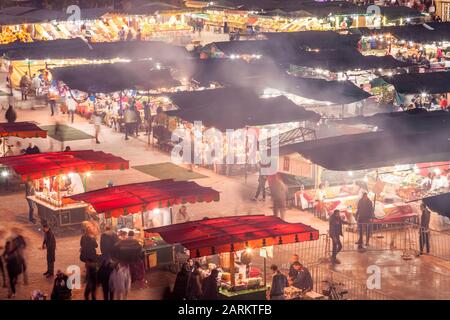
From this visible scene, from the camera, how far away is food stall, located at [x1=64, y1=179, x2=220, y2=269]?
819 inches

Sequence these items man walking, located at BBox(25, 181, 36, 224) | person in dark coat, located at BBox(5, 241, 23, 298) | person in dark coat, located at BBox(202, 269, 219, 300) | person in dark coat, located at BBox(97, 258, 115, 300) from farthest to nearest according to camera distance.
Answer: man walking, located at BBox(25, 181, 36, 224) → person in dark coat, located at BBox(5, 241, 23, 298) → person in dark coat, located at BBox(97, 258, 115, 300) → person in dark coat, located at BBox(202, 269, 219, 300)

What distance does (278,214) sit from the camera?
25141mm

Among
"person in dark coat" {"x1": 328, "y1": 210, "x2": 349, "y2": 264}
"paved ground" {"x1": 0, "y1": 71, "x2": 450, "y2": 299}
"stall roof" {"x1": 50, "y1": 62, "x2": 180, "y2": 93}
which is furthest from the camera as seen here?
"stall roof" {"x1": 50, "y1": 62, "x2": 180, "y2": 93}

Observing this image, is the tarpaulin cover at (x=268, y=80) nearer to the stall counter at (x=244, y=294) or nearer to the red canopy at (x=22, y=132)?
the red canopy at (x=22, y=132)

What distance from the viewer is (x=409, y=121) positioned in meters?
26.5

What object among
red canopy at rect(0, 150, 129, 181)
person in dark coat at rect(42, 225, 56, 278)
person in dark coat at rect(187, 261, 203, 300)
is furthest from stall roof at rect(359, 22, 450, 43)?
person in dark coat at rect(187, 261, 203, 300)

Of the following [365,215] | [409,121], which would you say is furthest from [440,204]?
[409,121]

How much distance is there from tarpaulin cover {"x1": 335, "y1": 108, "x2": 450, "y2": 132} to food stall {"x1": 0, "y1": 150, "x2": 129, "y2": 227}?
7210mm

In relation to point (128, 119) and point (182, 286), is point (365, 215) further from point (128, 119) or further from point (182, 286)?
point (128, 119)

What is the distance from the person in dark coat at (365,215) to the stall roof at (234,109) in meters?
5.90

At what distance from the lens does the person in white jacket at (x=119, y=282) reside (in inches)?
720

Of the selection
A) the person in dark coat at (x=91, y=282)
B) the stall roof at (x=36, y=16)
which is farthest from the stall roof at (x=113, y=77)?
the stall roof at (x=36, y=16)

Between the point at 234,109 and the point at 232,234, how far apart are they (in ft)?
39.0

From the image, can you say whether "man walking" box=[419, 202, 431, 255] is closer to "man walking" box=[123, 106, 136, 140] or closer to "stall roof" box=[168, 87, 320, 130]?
"stall roof" box=[168, 87, 320, 130]
